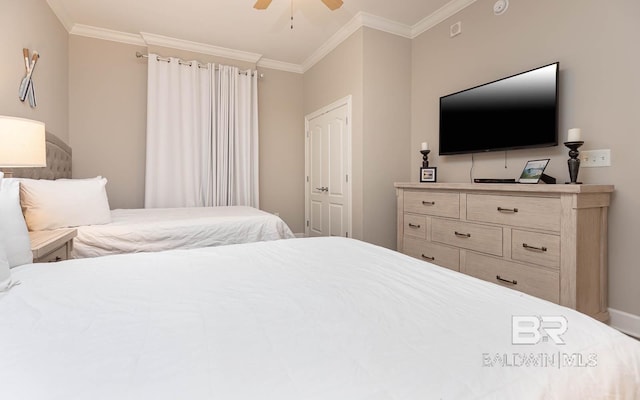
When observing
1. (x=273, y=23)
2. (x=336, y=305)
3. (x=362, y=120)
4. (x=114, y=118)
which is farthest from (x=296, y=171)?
(x=336, y=305)

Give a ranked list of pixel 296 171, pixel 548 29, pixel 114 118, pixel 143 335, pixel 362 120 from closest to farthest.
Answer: pixel 143 335 < pixel 548 29 < pixel 362 120 < pixel 114 118 < pixel 296 171

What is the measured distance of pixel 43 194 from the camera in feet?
6.86

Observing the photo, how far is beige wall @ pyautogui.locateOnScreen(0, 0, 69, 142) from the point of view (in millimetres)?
2377

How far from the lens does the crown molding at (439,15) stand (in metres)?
3.15

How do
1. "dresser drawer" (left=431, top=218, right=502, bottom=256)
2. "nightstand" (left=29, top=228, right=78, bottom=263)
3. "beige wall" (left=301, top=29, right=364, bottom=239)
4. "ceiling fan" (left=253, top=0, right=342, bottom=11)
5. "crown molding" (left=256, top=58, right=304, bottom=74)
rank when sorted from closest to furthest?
"nightstand" (left=29, top=228, right=78, bottom=263)
"dresser drawer" (left=431, top=218, right=502, bottom=256)
"ceiling fan" (left=253, top=0, right=342, bottom=11)
"beige wall" (left=301, top=29, right=364, bottom=239)
"crown molding" (left=256, top=58, right=304, bottom=74)

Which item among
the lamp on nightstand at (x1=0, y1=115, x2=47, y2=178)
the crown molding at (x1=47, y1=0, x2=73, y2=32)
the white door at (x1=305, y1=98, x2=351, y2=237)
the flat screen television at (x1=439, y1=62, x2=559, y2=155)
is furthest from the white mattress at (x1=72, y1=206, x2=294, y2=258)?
the crown molding at (x1=47, y1=0, x2=73, y2=32)

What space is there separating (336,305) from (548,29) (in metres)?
2.92

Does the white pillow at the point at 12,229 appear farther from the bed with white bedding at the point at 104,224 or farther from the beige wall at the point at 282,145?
the beige wall at the point at 282,145

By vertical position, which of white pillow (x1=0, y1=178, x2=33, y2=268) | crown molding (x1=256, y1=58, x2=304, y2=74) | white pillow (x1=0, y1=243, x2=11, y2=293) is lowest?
white pillow (x1=0, y1=243, x2=11, y2=293)

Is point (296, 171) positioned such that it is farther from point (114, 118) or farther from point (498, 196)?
point (498, 196)

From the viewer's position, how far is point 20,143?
1.74 metres

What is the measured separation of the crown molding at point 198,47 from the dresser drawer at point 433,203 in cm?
303

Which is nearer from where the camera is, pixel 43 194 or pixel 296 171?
pixel 43 194

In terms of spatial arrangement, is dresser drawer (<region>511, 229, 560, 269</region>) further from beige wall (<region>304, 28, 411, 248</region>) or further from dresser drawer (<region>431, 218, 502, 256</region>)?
beige wall (<region>304, 28, 411, 248</region>)
